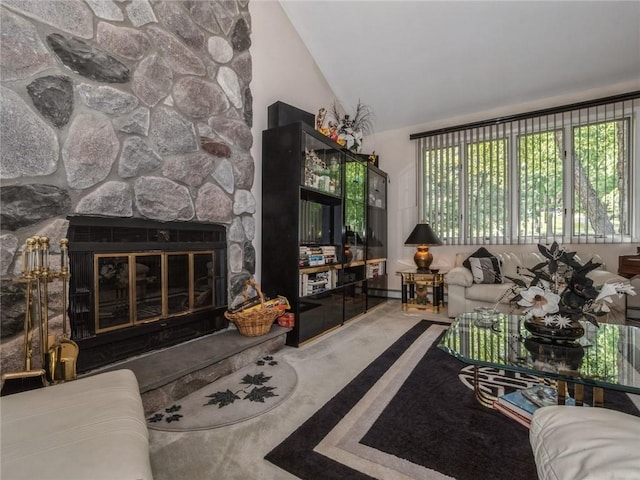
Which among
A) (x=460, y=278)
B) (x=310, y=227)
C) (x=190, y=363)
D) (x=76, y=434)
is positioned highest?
(x=310, y=227)

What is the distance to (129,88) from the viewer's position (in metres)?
1.90

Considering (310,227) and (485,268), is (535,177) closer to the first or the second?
(485,268)

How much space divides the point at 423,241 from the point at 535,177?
1.60 m

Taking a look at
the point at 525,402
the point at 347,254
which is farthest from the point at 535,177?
the point at 525,402

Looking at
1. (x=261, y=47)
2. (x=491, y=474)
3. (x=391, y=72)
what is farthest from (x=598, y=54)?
(x=491, y=474)

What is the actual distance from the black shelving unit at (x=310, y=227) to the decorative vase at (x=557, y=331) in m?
1.69

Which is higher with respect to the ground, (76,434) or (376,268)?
(376,268)

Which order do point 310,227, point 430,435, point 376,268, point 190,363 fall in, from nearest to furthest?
point 430,435
point 190,363
point 310,227
point 376,268

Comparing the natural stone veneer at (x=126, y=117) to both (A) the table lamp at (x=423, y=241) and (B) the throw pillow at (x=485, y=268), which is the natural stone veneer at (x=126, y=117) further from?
(B) the throw pillow at (x=485, y=268)

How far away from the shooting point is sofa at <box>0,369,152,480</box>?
2.29 ft

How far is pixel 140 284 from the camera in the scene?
203 centimetres

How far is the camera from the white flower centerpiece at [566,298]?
1483mm

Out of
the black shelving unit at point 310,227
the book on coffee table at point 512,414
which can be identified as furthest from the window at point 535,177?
the book on coffee table at point 512,414

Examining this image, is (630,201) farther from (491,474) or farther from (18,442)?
(18,442)
